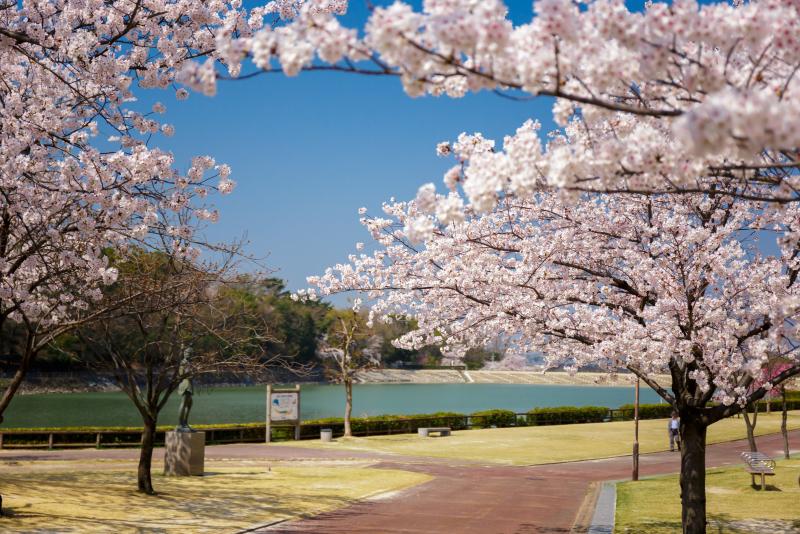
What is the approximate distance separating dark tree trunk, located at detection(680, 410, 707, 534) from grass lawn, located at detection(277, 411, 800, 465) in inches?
596

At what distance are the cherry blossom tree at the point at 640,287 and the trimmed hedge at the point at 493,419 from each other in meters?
29.1

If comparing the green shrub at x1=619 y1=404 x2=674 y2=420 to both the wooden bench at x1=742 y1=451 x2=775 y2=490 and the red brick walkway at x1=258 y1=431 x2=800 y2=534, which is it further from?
the wooden bench at x1=742 y1=451 x2=775 y2=490

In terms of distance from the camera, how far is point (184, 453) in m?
18.8

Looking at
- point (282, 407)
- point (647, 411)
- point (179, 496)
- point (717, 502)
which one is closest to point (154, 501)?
point (179, 496)

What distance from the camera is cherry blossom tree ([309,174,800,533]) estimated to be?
10.2m

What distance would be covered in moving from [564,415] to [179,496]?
32635mm

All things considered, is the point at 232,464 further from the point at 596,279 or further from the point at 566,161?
the point at 566,161

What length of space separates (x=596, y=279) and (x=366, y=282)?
3.90m

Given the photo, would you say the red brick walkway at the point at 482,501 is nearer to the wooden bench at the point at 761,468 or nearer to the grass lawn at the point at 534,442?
the grass lawn at the point at 534,442

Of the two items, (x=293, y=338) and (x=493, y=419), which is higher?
(x=293, y=338)

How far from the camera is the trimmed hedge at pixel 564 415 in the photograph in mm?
43906

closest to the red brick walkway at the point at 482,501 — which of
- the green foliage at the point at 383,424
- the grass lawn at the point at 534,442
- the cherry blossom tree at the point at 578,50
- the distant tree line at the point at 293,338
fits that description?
the grass lawn at the point at 534,442

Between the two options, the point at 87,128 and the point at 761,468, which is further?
the point at 761,468

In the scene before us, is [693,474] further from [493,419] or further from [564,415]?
[564,415]
